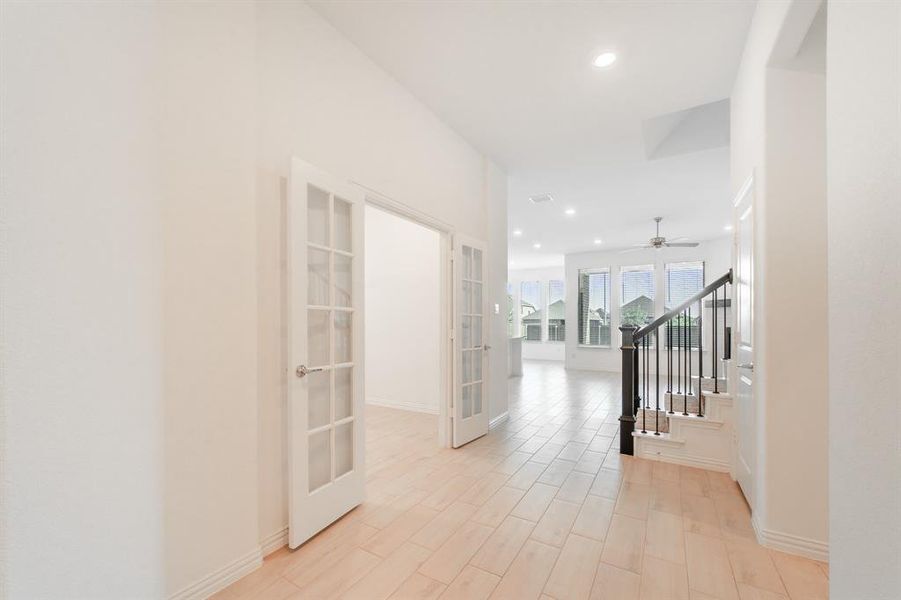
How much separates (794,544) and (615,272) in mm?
8055

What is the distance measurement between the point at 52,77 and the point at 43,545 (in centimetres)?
150

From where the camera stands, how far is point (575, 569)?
1.89 metres

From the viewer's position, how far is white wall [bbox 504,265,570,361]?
11805 millimetres

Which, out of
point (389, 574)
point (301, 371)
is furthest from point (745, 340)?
point (301, 371)

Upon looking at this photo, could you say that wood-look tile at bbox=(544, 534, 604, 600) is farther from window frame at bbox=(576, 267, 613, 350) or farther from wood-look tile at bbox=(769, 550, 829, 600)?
window frame at bbox=(576, 267, 613, 350)

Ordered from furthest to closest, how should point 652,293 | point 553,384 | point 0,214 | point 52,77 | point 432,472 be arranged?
point 652,293 < point 553,384 < point 432,472 < point 52,77 < point 0,214

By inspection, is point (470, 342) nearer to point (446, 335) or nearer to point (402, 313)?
point (446, 335)

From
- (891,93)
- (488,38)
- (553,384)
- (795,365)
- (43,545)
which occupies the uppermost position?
(488,38)

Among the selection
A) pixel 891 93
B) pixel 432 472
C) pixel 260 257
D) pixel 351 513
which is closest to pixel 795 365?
pixel 891 93

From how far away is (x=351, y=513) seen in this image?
2.42 m

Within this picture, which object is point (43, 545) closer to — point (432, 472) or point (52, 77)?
point (52, 77)

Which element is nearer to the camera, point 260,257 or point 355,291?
point 260,257

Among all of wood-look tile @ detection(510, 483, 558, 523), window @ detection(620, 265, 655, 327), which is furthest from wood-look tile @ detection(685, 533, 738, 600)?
window @ detection(620, 265, 655, 327)

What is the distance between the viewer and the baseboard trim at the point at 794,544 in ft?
6.37
